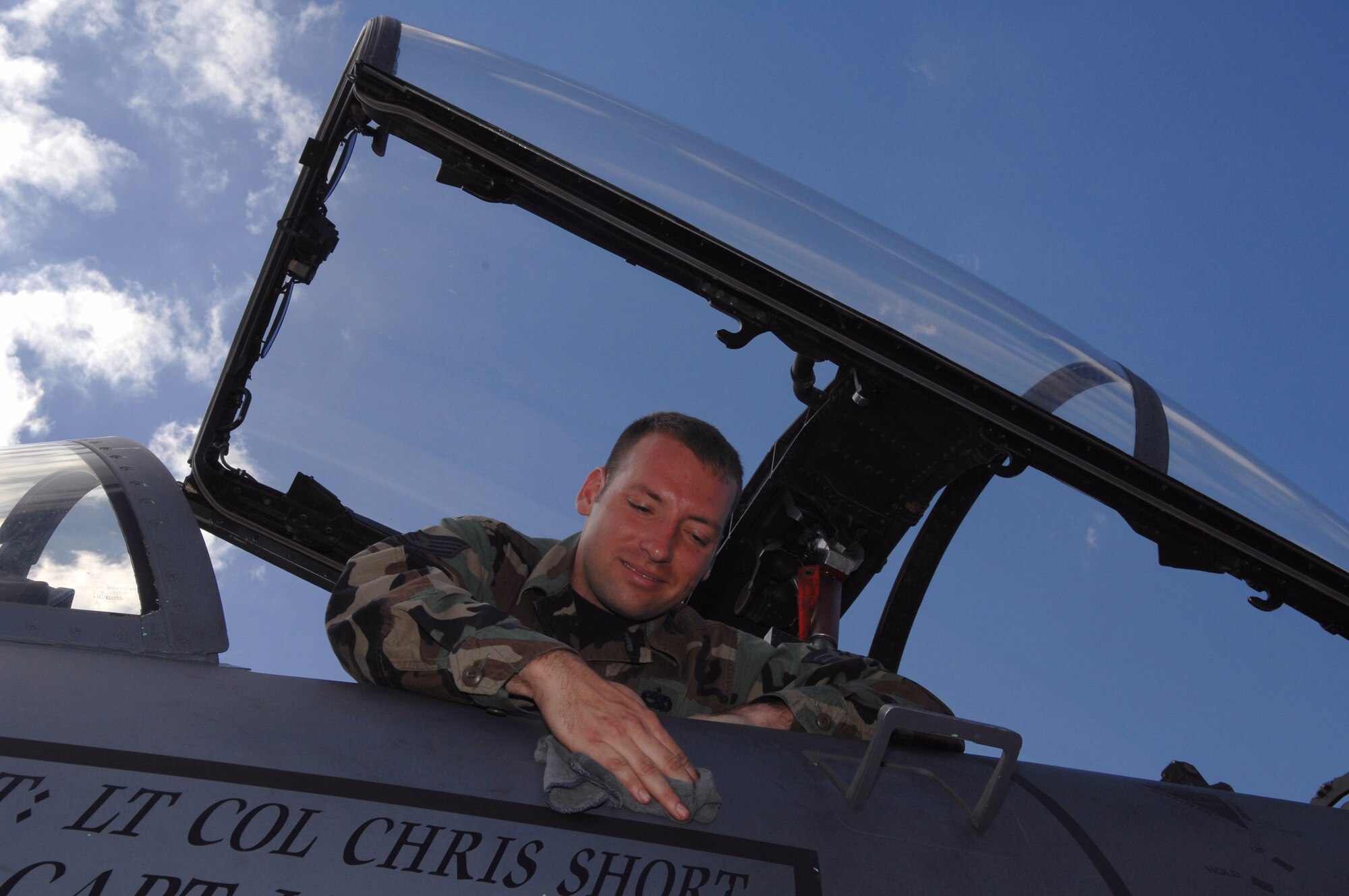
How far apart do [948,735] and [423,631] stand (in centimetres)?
88

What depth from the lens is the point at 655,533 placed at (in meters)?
2.18

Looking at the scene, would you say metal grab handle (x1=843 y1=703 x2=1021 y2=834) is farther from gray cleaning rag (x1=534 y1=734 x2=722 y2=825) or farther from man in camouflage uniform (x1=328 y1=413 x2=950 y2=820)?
man in camouflage uniform (x1=328 y1=413 x2=950 y2=820)

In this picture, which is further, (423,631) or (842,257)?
(842,257)

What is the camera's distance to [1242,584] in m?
2.21

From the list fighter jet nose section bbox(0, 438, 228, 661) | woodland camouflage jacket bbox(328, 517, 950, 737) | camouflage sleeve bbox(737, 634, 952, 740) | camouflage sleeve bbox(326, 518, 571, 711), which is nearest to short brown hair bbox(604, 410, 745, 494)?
woodland camouflage jacket bbox(328, 517, 950, 737)

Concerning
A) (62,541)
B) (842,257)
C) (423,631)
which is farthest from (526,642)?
(842,257)

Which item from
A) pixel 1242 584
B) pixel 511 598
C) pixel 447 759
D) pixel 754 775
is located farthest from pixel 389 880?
pixel 1242 584

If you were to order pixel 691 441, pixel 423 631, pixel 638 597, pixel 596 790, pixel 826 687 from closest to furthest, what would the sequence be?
pixel 596 790 < pixel 423 631 < pixel 826 687 < pixel 638 597 < pixel 691 441

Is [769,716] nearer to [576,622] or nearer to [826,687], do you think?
[826,687]

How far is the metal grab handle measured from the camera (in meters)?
1.33

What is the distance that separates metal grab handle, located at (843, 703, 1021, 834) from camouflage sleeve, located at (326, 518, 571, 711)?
51cm

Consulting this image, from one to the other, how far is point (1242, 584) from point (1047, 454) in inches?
22.2

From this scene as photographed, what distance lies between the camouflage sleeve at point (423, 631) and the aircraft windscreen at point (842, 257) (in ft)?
3.47

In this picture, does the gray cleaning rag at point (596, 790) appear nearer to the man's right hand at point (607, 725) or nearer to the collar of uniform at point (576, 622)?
the man's right hand at point (607, 725)
